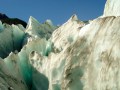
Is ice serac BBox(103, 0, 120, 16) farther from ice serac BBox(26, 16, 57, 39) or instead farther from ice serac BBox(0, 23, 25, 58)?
ice serac BBox(26, 16, 57, 39)

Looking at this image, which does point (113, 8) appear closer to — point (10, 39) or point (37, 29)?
point (10, 39)

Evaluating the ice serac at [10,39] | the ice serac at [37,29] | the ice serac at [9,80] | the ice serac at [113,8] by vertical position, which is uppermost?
the ice serac at [37,29]

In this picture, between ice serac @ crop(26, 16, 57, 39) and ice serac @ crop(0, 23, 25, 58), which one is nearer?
ice serac @ crop(0, 23, 25, 58)

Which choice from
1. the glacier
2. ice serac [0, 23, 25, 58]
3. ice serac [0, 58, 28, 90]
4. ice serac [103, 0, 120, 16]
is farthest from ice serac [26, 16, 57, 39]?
ice serac [0, 58, 28, 90]

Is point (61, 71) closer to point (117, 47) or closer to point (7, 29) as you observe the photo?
point (117, 47)

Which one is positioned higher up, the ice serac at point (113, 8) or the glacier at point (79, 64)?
the ice serac at point (113, 8)

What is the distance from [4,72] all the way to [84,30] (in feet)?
7.33

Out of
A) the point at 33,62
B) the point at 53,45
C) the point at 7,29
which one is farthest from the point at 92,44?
the point at 7,29

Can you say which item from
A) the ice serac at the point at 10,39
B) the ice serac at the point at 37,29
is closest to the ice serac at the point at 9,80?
the ice serac at the point at 10,39

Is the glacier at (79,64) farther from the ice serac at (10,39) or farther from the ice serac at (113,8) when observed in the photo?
the ice serac at (10,39)

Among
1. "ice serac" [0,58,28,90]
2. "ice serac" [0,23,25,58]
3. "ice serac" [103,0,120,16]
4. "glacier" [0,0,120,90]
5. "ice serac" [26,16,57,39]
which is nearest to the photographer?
"glacier" [0,0,120,90]

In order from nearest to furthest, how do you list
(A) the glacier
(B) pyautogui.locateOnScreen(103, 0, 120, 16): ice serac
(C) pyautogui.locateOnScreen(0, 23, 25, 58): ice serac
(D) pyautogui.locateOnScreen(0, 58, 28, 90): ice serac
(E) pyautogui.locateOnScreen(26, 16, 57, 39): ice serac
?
(A) the glacier, (D) pyautogui.locateOnScreen(0, 58, 28, 90): ice serac, (B) pyautogui.locateOnScreen(103, 0, 120, 16): ice serac, (C) pyautogui.locateOnScreen(0, 23, 25, 58): ice serac, (E) pyautogui.locateOnScreen(26, 16, 57, 39): ice serac

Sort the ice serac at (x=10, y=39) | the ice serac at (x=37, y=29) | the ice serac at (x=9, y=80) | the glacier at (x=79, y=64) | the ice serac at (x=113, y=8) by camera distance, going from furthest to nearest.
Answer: the ice serac at (x=37, y=29), the ice serac at (x=10, y=39), the ice serac at (x=113, y=8), the ice serac at (x=9, y=80), the glacier at (x=79, y=64)

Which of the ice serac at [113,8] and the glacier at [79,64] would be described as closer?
the glacier at [79,64]
